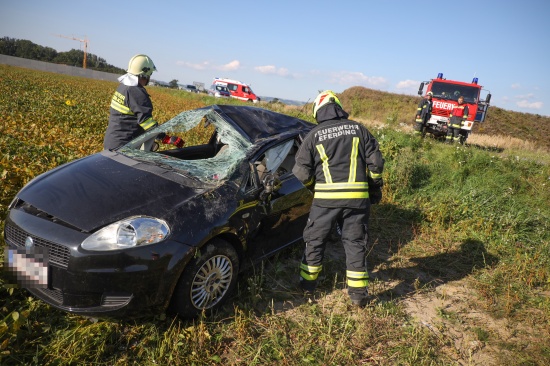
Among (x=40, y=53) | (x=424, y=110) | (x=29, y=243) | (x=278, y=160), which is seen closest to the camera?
(x=29, y=243)

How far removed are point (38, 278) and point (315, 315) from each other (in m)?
2.06

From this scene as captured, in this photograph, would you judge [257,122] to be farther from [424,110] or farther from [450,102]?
[450,102]

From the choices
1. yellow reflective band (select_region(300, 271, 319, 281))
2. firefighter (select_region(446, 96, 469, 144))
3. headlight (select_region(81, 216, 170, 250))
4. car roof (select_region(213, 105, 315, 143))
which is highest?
firefighter (select_region(446, 96, 469, 144))

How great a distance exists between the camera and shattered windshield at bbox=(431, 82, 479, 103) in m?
12.8

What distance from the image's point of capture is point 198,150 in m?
4.14

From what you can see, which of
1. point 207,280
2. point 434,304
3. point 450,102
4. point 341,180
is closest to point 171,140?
point 207,280

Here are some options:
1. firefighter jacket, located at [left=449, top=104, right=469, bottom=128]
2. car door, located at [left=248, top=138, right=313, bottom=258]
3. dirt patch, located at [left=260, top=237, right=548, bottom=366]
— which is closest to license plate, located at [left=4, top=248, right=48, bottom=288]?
car door, located at [left=248, top=138, right=313, bottom=258]

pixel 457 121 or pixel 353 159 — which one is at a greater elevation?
pixel 457 121

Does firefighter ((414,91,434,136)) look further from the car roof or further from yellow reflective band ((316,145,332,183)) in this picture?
yellow reflective band ((316,145,332,183))

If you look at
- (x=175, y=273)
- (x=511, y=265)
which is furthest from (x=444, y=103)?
(x=175, y=273)

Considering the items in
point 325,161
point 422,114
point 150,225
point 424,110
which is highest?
point 424,110

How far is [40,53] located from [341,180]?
82140mm

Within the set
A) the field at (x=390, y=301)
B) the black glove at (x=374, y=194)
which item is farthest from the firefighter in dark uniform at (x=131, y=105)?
the black glove at (x=374, y=194)

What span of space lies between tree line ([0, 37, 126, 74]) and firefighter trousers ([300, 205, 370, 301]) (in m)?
74.0
